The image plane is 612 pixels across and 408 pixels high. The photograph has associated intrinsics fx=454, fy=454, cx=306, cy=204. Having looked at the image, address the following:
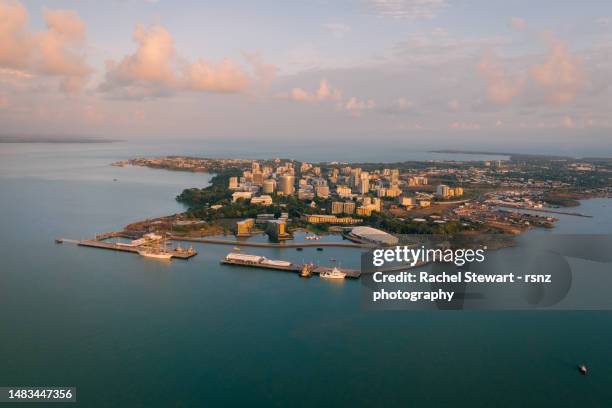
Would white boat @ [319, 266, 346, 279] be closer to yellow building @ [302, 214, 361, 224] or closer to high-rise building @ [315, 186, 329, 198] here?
yellow building @ [302, 214, 361, 224]

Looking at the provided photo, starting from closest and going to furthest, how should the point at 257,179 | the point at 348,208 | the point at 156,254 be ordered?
the point at 156,254 → the point at 348,208 → the point at 257,179

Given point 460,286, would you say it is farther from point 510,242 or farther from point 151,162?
point 151,162

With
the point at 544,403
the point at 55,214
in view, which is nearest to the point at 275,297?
the point at 544,403

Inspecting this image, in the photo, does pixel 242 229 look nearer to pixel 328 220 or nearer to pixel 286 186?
pixel 328 220

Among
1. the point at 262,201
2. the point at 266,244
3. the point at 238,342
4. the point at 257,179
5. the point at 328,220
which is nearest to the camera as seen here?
the point at 238,342

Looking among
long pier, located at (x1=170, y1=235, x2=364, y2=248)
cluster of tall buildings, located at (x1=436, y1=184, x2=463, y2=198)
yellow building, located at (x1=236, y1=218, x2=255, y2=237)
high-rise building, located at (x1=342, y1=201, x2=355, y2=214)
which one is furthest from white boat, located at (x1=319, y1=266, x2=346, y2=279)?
cluster of tall buildings, located at (x1=436, y1=184, x2=463, y2=198)

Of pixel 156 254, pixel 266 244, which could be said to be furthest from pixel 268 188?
pixel 156 254

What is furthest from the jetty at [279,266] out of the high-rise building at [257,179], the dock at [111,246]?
the high-rise building at [257,179]
